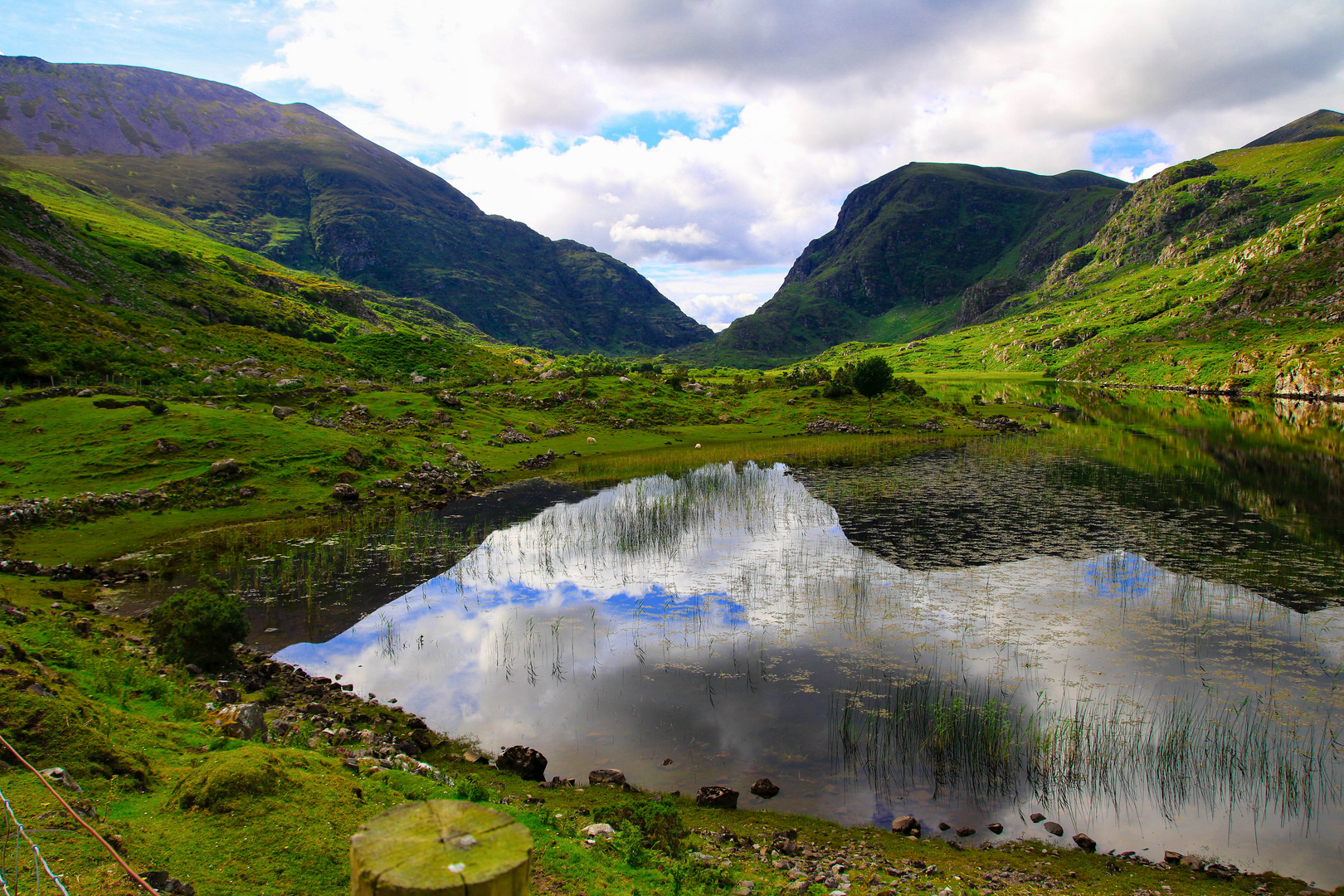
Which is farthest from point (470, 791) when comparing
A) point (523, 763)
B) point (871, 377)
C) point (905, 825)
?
point (871, 377)

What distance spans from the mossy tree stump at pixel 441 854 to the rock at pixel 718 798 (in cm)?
878

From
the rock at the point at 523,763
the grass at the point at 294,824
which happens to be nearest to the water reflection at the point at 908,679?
the rock at the point at 523,763

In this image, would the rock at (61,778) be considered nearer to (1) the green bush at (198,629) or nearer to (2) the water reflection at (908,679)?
(2) the water reflection at (908,679)

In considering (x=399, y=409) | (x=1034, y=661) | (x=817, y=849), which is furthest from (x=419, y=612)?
(x=399, y=409)

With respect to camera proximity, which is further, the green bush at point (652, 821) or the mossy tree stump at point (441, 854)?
the green bush at point (652, 821)

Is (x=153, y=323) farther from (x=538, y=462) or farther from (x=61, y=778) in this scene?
(x=61, y=778)

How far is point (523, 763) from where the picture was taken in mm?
13258

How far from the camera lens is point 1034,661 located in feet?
58.3

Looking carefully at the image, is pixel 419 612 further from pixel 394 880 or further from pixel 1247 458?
pixel 1247 458

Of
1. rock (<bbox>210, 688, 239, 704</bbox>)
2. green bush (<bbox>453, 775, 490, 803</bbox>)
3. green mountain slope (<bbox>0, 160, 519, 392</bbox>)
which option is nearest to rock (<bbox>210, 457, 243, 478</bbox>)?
green mountain slope (<bbox>0, 160, 519, 392</bbox>)

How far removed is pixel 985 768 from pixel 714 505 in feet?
91.5

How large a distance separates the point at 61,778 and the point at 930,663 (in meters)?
18.3

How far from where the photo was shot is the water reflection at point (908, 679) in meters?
12.3

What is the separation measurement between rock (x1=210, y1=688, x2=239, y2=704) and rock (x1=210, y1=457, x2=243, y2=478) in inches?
1127
